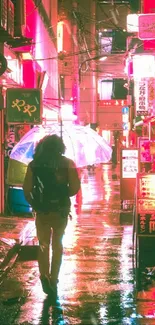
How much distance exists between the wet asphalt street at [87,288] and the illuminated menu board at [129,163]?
4.31 metres

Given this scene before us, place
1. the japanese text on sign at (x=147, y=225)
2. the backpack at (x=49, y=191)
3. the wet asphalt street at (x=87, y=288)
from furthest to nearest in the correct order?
the japanese text on sign at (x=147, y=225) → the backpack at (x=49, y=191) → the wet asphalt street at (x=87, y=288)

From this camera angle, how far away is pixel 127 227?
1577 cm

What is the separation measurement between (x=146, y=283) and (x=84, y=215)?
960 cm

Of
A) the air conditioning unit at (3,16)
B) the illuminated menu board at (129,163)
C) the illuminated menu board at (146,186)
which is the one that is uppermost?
the air conditioning unit at (3,16)

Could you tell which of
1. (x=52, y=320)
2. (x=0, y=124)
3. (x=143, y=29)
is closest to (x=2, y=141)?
(x=0, y=124)

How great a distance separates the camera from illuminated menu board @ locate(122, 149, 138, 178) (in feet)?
60.1

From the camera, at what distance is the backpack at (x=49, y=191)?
791cm

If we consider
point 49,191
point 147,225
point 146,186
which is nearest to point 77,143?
point 146,186

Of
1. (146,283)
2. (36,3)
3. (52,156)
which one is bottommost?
(146,283)

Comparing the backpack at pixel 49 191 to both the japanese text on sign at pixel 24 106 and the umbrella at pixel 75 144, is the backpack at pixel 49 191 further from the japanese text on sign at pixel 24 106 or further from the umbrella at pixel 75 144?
the japanese text on sign at pixel 24 106

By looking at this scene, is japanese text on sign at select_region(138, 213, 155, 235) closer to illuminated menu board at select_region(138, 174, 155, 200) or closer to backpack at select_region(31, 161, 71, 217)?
illuminated menu board at select_region(138, 174, 155, 200)

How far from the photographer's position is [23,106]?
16.0 m

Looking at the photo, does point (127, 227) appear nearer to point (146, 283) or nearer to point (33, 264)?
point (33, 264)

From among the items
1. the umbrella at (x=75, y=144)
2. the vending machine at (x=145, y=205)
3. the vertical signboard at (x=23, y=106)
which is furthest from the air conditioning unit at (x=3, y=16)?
the vending machine at (x=145, y=205)
